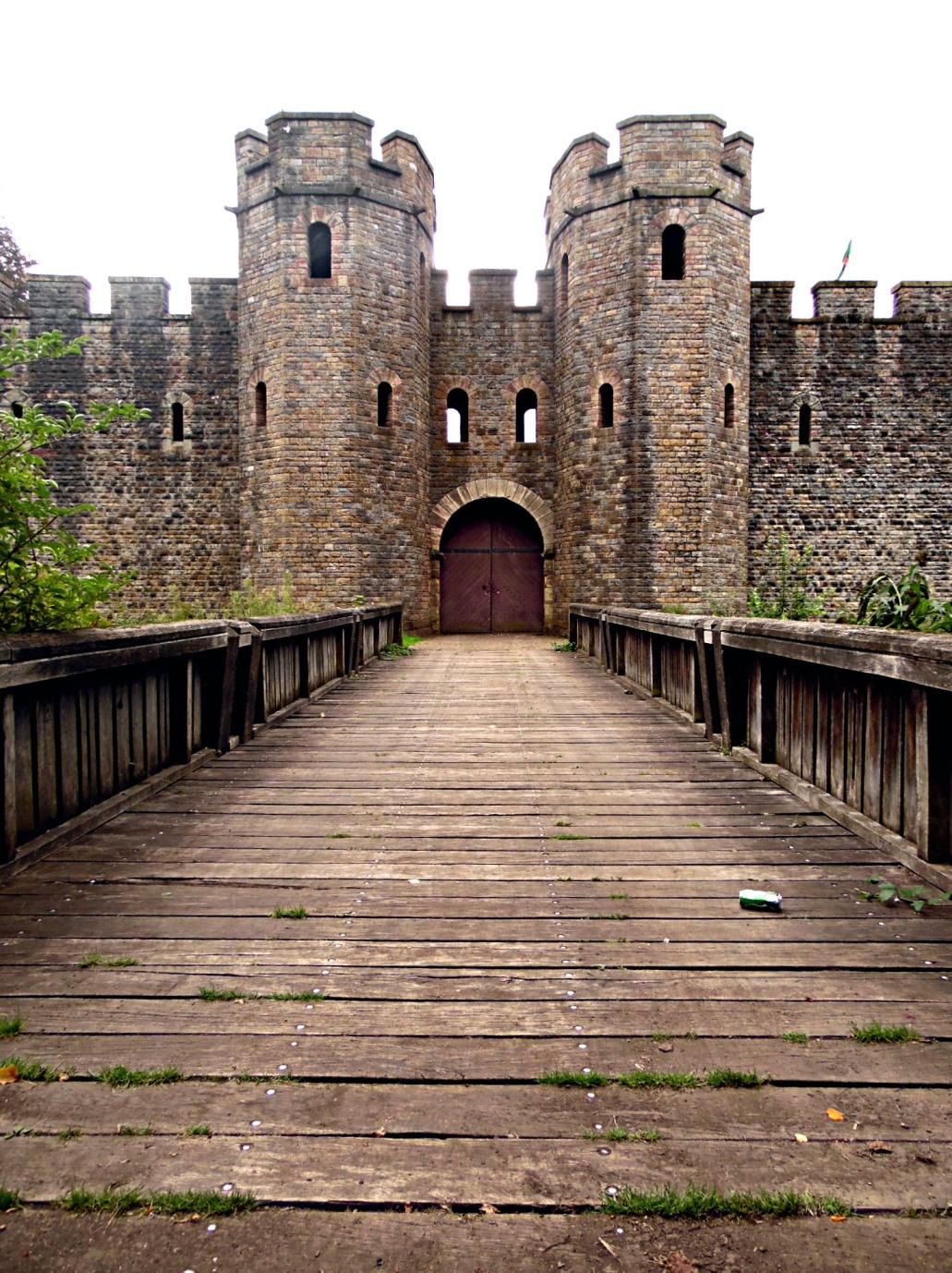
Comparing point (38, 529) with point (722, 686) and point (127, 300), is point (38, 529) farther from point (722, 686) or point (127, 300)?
point (127, 300)

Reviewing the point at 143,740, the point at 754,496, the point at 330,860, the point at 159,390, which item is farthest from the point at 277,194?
the point at 330,860

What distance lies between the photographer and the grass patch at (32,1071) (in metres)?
1.90

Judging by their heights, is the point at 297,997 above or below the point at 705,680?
below

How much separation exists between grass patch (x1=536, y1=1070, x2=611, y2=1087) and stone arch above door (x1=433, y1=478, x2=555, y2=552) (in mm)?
16512

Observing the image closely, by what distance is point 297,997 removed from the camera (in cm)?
229

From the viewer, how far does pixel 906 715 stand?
3.31 metres

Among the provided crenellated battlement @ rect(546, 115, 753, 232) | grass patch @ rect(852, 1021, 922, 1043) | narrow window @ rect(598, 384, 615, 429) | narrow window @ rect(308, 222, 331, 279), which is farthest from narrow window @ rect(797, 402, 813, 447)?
grass patch @ rect(852, 1021, 922, 1043)

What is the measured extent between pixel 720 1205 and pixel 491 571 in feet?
57.6

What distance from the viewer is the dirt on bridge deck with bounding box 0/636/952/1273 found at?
1.49 meters

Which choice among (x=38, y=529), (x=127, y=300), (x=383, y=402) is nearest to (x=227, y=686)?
(x=38, y=529)

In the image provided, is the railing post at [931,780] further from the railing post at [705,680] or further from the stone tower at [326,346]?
the stone tower at [326,346]

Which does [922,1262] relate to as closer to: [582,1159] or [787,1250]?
[787,1250]

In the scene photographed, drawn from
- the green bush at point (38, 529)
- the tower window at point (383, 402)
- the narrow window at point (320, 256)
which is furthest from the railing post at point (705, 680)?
the narrow window at point (320, 256)

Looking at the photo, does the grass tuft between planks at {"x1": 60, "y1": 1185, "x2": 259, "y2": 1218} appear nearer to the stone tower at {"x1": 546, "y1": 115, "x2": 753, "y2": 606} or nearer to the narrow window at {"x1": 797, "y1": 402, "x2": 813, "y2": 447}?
the stone tower at {"x1": 546, "y1": 115, "x2": 753, "y2": 606}
